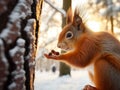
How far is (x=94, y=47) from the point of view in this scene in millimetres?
1770

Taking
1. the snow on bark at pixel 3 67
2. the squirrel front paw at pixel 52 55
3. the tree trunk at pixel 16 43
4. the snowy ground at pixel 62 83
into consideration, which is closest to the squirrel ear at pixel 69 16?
the squirrel front paw at pixel 52 55

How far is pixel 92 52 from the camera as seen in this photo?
1.76m

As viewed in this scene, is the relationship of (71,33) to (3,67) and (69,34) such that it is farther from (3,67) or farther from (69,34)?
(3,67)

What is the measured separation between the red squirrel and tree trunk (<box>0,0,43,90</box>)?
0.49 meters

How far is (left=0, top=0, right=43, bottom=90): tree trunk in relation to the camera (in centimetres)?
108

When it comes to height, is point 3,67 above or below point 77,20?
below

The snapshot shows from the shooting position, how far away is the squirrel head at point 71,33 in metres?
1.94

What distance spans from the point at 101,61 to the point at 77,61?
21 cm

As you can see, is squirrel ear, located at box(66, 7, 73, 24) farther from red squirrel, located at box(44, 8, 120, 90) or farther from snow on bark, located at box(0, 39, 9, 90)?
snow on bark, located at box(0, 39, 9, 90)

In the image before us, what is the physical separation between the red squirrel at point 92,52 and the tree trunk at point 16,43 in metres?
0.49

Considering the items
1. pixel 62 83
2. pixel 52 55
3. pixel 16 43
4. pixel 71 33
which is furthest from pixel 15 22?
pixel 62 83

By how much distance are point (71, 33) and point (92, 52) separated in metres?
0.25

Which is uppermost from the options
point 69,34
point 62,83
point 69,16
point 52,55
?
point 69,16

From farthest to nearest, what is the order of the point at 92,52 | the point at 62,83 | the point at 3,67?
the point at 62,83, the point at 92,52, the point at 3,67
